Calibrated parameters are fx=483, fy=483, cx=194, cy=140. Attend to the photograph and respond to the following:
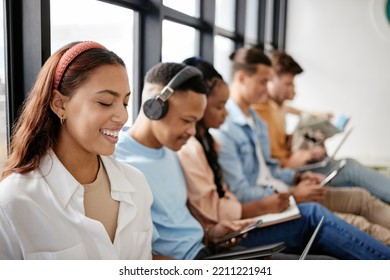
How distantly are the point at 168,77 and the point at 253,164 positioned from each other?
0.64m

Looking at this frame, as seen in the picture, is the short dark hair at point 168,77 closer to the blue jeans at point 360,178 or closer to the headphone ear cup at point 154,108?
the headphone ear cup at point 154,108

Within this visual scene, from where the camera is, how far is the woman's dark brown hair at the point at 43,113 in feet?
2.64

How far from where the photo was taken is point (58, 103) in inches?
32.1

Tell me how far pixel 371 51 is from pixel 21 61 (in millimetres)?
950

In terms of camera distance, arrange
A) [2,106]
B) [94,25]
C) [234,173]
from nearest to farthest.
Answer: [2,106] < [94,25] < [234,173]

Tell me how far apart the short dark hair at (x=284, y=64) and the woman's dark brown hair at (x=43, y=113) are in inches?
35.1

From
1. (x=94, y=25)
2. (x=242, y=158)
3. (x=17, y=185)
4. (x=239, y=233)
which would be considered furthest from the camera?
(x=242, y=158)

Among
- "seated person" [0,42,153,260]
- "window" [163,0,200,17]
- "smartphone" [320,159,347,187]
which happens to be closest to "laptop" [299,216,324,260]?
"smartphone" [320,159,347,187]

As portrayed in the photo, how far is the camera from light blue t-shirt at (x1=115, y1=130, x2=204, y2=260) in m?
1.05

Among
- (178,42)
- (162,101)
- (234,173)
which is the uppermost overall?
(178,42)

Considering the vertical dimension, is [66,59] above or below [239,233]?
above

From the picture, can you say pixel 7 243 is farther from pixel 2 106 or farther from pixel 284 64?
pixel 284 64

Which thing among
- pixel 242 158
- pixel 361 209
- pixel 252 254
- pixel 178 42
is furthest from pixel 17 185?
pixel 361 209
